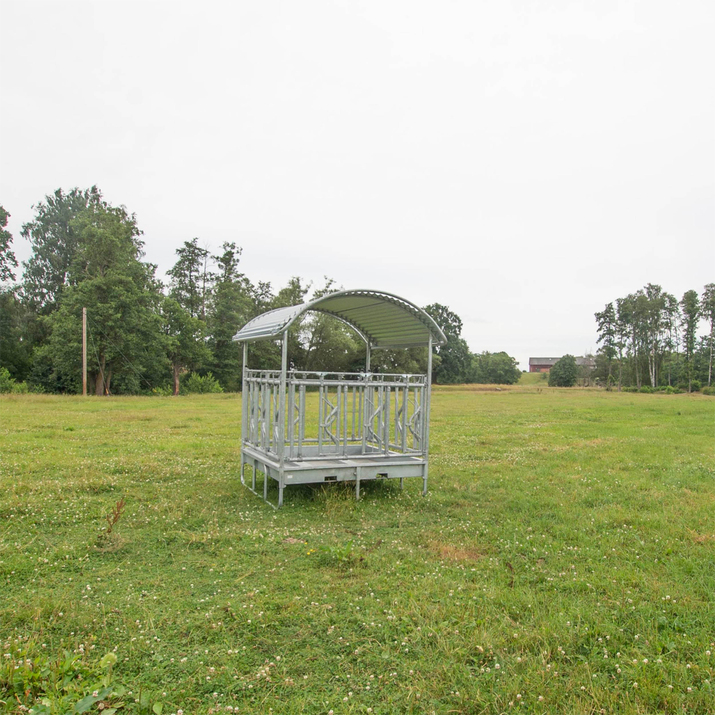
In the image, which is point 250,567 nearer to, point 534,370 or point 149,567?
point 149,567

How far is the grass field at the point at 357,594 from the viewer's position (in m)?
3.59

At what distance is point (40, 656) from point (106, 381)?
44002mm

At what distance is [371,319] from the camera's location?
1070cm

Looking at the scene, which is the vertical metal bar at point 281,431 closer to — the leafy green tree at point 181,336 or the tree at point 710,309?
the leafy green tree at point 181,336

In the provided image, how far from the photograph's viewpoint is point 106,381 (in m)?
43.9

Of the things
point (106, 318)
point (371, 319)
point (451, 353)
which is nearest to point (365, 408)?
point (371, 319)

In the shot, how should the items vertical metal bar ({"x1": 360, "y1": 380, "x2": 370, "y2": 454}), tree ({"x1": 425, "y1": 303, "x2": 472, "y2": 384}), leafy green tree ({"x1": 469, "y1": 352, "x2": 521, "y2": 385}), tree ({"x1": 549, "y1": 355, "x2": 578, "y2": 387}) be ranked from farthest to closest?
leafy green tree ({"x1": 469, "y1": 352, "x2": 521, "y2": 385}) → tree ({"x1": 549, "y1": 355, "x2": 578, "y2": 387}) → tree ({"x1": 425, "y1": 303, "x2": 472, "y2": 384}) → vertical metal bar ({"x1": 360, "y1": 380, "x2": 370, "y2": 454})

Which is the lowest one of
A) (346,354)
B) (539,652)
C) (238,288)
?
(539,652)

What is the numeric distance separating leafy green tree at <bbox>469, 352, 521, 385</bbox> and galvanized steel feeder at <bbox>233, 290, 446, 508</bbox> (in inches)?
3144

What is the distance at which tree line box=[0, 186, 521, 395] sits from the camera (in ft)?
136

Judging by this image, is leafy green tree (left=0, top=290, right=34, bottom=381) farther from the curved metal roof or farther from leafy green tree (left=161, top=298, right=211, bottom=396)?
the curved metal roof

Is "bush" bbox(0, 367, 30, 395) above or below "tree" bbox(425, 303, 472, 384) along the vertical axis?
below

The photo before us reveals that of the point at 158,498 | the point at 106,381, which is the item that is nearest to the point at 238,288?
the point at 106,381

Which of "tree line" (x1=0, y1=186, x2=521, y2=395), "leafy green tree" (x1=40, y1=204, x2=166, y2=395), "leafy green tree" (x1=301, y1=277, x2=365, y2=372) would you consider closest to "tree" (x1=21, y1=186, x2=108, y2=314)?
"tree line" (x1=0, y1=186, x2=521, y2=395)
